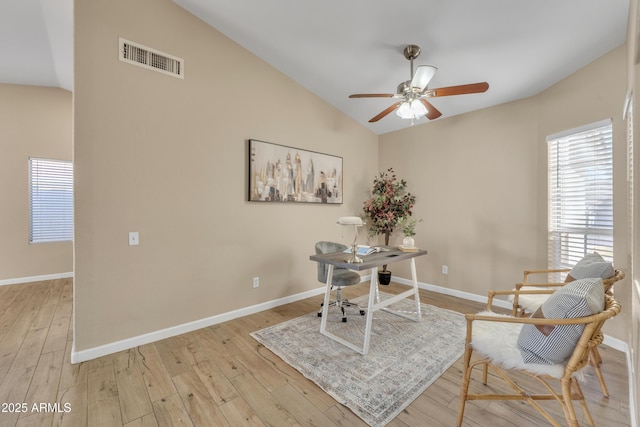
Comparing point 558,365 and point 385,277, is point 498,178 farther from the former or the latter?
point 558,365

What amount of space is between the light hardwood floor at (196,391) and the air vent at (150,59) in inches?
104

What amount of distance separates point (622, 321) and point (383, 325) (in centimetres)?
213

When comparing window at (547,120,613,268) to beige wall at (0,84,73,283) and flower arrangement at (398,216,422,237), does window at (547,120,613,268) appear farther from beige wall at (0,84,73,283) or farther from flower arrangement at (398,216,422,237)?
beige wall at (0,84,73,283)

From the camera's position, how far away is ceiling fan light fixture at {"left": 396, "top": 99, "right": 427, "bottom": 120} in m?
2.49

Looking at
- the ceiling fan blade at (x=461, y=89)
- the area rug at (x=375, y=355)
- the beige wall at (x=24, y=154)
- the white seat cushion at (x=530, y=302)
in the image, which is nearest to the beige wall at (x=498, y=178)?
the white seat cushion at (x=530, y=302)

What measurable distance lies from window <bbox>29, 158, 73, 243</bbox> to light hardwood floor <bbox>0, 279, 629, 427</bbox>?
2.64 metres

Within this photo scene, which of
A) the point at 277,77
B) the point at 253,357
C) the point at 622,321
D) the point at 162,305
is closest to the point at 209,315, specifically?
the point at 162,305

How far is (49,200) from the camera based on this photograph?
15.4 ft

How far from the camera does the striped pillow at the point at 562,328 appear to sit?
1.25 metres

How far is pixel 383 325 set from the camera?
9.60ft

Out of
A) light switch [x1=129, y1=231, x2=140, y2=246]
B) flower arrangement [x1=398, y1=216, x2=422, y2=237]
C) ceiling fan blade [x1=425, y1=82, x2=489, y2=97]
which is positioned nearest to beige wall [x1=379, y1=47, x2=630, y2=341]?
flower arrangement [x1=398, y1=216, x2=422, y2=237]

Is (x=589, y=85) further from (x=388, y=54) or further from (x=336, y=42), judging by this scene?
(x=336, y=42)

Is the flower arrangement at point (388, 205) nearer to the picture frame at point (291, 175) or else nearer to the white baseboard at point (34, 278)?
the picture frame at point (291, 175)

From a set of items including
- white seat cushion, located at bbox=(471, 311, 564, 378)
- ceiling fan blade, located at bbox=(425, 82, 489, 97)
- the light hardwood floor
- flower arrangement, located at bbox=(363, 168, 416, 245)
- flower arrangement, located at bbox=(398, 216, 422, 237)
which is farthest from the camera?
flower arrangement, located at bbox=(363, 168, 416, 245)
